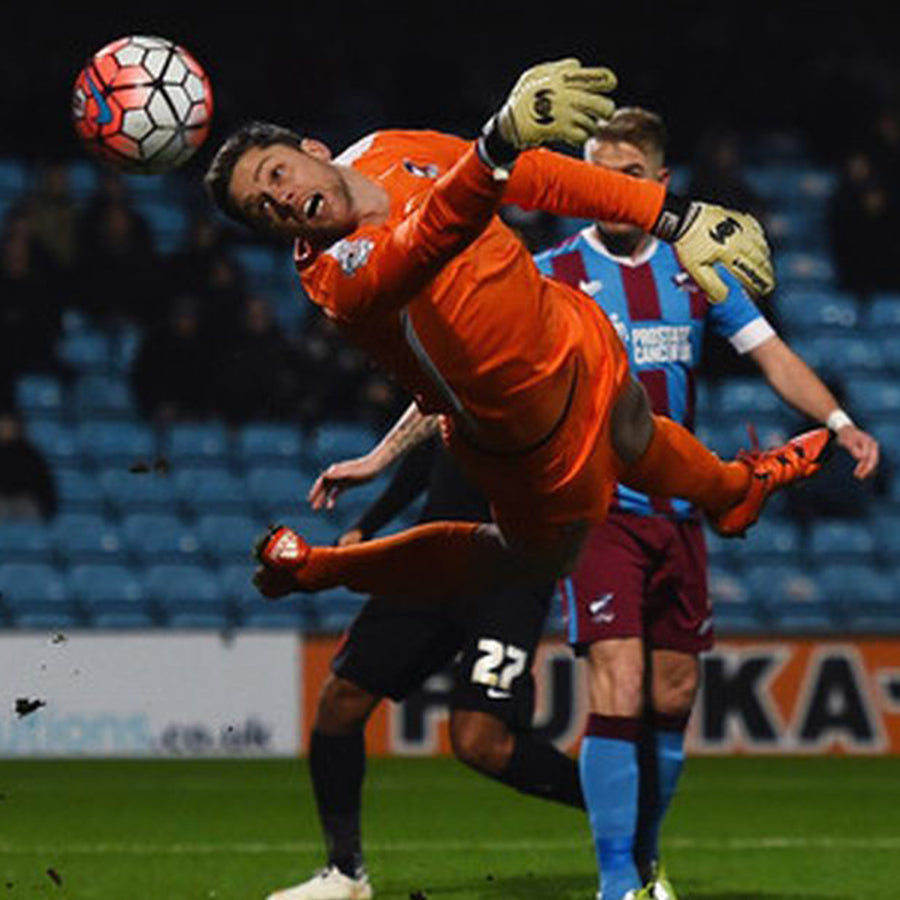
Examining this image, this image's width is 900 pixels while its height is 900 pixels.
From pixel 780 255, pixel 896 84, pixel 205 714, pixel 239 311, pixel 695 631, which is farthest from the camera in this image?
pixel 896 84

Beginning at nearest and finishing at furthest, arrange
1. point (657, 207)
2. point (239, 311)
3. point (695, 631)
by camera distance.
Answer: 1. point (657, 207)
2. point (695, 631)
3. point (239, 311)

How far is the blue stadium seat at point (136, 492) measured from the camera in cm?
1281

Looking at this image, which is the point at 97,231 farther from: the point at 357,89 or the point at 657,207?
the point at 657,207

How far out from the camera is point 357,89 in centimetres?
1566

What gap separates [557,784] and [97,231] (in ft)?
24.3

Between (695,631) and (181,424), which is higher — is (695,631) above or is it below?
above

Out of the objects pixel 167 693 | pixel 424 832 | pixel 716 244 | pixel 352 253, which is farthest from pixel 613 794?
pixel 167 693

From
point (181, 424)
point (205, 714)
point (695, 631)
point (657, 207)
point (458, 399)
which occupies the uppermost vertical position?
point (657, 207)

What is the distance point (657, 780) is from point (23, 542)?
6.88 meters

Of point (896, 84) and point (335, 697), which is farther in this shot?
point (896, 84)

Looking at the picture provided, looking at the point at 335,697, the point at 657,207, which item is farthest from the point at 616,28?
the point at 657,207

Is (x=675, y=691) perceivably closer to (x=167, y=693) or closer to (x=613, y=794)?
(x=613, y=794)

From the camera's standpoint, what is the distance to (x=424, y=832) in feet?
25.9

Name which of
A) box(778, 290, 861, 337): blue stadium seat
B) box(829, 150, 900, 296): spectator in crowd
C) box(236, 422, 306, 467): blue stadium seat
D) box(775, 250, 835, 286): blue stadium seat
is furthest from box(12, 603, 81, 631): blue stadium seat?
box(829, 150, 900, 296): spectator in crowd
